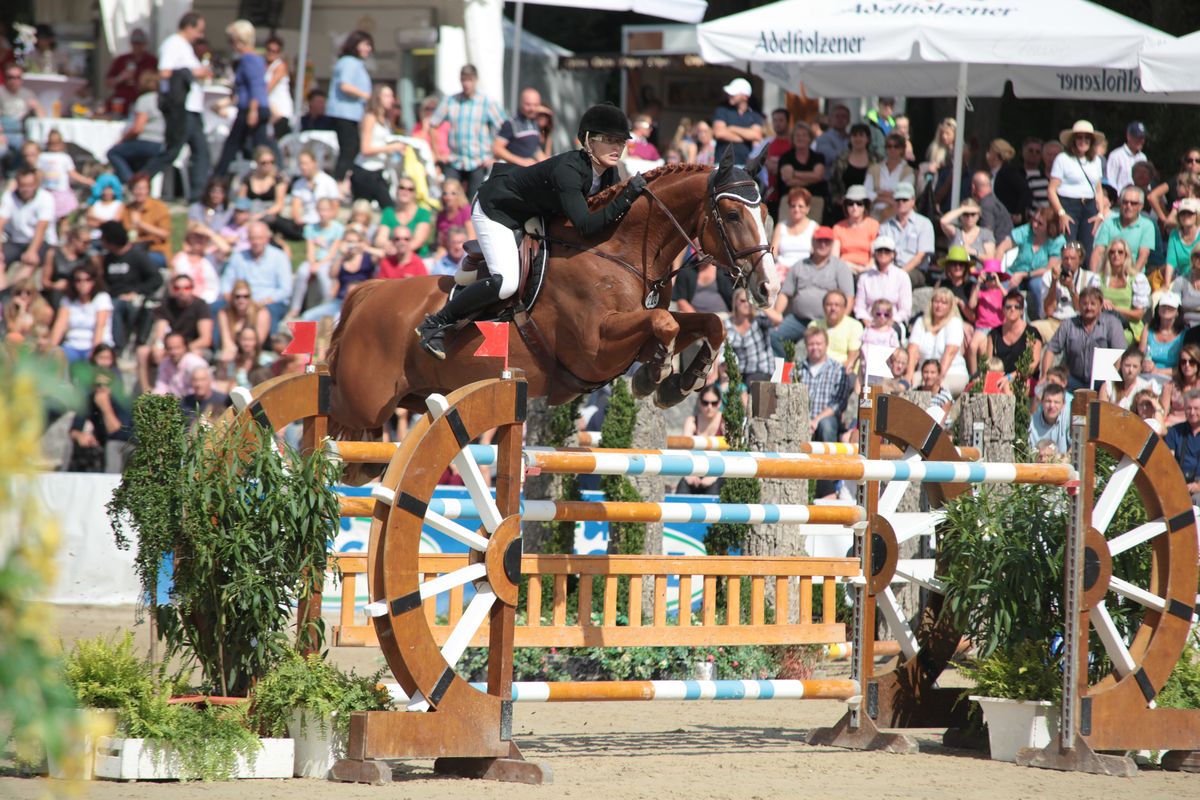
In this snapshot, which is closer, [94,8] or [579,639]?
[579,639]

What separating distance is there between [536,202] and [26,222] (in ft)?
26.4

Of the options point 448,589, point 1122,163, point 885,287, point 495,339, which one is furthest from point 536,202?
point 1122,163

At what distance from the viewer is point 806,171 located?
458 inches

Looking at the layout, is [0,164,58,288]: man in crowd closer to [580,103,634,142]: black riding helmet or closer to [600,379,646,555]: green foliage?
[600,379,646,555]: green foliage

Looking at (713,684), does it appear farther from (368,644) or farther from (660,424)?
(660,424)

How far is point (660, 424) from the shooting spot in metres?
8.34

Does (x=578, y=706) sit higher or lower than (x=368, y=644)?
lower

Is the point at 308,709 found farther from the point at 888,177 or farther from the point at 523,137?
the point at 523,137

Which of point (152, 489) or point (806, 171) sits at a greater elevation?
point (806, 171)

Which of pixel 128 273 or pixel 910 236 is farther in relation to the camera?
pixel 128 273

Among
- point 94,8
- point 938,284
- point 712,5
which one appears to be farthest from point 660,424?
point 94,8

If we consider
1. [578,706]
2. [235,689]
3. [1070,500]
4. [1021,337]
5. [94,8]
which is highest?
[94,8]

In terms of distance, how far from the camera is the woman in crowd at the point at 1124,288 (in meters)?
9.40

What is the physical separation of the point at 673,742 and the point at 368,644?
1.48 meters
